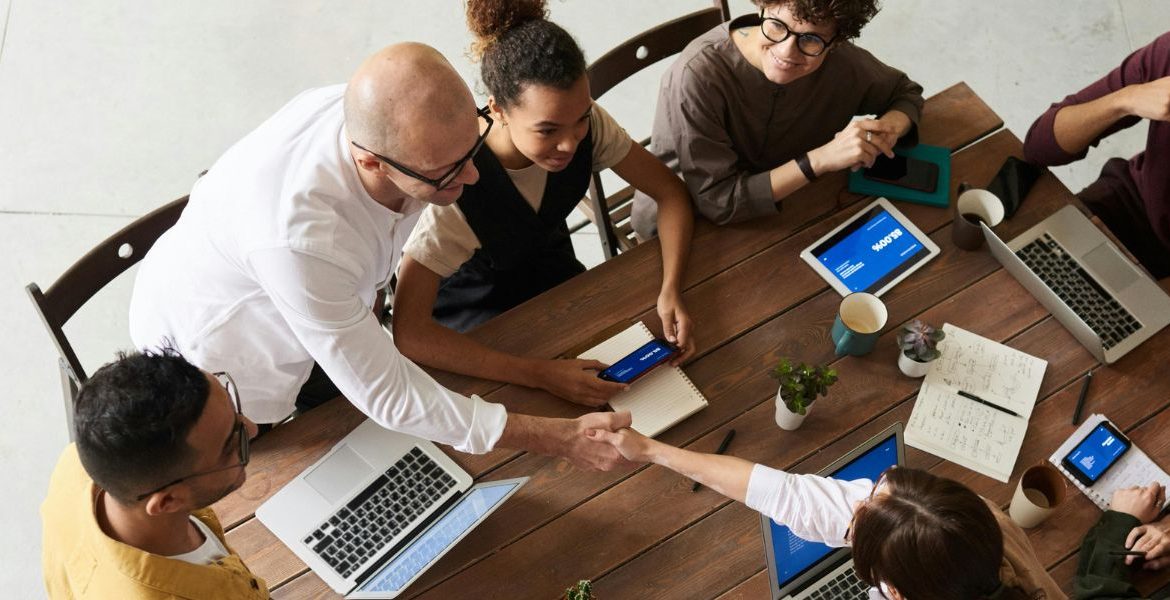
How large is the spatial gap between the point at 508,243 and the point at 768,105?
0.68m

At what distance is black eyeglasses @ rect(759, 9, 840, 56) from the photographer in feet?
6.41

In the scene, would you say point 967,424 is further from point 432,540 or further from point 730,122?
point 432,540

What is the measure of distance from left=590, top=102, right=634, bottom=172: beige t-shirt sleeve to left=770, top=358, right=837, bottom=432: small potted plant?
24.2 inches

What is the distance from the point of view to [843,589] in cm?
176

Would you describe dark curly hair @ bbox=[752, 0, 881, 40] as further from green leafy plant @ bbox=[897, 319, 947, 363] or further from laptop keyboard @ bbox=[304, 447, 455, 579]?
laptop keyboard @ bbox=[304, 447, 455, 579]

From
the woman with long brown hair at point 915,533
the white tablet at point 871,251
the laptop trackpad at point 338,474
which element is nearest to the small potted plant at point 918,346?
the white tablet at point 871,251

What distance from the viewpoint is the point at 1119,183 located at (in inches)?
102

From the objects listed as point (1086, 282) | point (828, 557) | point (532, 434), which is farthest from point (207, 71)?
point (1086, 282)

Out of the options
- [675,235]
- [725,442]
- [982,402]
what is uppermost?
[675,235]

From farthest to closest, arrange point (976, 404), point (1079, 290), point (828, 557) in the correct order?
point (1079, 290), point (976, 404), point (828, 557)

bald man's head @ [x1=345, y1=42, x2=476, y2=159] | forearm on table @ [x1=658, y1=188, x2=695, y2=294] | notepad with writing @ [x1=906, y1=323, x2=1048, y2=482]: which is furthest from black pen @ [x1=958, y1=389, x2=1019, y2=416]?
bald man's head @ [x1=345, y1=42, x2=476, y2=159]

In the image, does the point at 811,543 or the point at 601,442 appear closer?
the point at 811,543

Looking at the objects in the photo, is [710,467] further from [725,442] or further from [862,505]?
[862,505]

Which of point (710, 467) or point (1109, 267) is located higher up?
point (710, 467)
